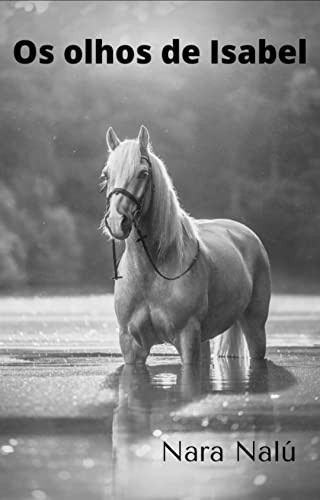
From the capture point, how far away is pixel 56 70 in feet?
27.0

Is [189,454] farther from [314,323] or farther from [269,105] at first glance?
[269,105]

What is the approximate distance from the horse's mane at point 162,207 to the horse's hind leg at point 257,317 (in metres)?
0.77

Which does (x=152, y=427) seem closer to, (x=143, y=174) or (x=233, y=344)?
(x=143, y=174)

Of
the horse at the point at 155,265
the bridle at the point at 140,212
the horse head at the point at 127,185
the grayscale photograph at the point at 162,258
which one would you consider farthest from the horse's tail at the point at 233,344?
the horse head at the point at 127,185

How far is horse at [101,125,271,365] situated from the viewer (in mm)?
3334

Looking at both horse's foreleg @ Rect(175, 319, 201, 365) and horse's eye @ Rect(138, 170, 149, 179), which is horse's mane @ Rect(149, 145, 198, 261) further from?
horse's foreleg @ Rect(175, 319, 201, 365)

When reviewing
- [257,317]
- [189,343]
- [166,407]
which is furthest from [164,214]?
[257,317]

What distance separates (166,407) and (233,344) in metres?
1.51

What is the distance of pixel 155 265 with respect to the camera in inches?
139

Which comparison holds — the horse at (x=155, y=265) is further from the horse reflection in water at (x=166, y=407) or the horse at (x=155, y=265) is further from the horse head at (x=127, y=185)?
the horse reflection in water at (x=166, y=407)

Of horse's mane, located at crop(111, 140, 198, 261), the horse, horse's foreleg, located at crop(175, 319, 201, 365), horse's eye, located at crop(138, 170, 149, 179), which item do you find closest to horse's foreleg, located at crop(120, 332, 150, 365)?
the horse

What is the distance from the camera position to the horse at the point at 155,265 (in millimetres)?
3334

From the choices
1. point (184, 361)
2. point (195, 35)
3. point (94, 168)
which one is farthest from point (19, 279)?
point (184, 361)

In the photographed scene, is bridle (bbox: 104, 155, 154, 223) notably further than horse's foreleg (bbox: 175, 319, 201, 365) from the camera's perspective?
No
